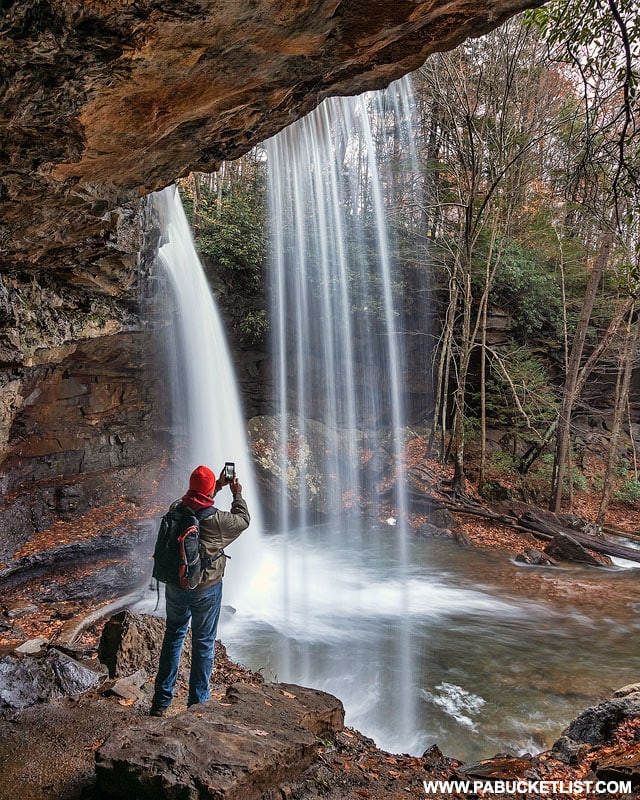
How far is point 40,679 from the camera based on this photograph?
3621 millimetres

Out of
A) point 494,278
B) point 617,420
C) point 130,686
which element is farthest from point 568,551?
point 130,686

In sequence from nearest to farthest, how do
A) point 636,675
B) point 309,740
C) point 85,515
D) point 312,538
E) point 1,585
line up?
point 309,740 < point 636,675 < point 1,585 < point 85,515 < point 312,538

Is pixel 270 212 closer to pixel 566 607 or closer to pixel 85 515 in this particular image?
pixel 85 515

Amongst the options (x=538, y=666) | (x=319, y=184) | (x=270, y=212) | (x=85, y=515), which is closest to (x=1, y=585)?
(x=85, y=515)

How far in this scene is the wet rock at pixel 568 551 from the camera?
911 cm

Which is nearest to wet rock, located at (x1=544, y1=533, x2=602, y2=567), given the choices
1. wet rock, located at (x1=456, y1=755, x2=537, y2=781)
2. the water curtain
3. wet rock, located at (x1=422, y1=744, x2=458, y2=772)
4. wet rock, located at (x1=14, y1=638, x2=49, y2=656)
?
the water curtain

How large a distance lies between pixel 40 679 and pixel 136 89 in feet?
13.6

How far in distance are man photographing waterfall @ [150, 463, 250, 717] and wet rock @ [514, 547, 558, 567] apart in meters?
7.56

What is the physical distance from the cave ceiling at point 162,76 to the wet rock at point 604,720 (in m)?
5.03

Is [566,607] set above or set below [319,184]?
below

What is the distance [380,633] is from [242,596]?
2341mm

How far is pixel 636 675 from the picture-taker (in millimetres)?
5512

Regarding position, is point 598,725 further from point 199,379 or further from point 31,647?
point 199,379

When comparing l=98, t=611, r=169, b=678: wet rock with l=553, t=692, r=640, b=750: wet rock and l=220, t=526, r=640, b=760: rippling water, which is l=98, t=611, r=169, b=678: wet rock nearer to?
l=220, t=526, r=640, b=760: rippling water
